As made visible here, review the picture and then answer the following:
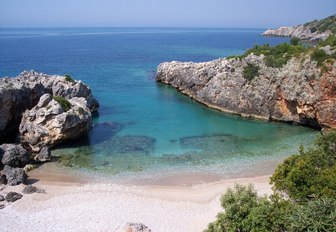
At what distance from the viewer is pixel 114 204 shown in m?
23.5

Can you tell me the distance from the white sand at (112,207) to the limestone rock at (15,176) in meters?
→ 0.67

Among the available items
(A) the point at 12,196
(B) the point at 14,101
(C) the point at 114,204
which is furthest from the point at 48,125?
(C) the point at 114,204

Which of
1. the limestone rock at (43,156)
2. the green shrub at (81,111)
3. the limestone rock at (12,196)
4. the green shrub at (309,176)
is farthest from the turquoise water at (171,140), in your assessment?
the green shrub at (309,176)

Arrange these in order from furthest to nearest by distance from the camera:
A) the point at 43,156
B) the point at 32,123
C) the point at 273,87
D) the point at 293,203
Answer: the point at 273,87
the point at 32,123
the point at 43,156
the point at 293,203

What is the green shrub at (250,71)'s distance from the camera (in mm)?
46031

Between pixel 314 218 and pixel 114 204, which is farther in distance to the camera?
pixel 114 204

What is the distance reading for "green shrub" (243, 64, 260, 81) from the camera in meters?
46.0

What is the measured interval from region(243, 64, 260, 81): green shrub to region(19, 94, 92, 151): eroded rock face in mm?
23628

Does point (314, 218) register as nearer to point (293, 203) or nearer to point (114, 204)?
point (293, 203)

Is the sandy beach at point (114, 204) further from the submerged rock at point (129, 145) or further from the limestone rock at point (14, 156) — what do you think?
the submerged rock at point (129, 145)

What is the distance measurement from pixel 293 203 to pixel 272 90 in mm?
27793

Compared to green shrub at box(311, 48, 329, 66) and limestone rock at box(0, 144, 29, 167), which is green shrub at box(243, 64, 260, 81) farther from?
limestone rock at box(0, 144, 29, 167)

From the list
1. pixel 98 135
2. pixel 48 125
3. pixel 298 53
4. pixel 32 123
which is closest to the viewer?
pixel 48 125

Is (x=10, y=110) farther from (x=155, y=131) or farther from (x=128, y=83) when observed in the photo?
(x=128, y=83)
